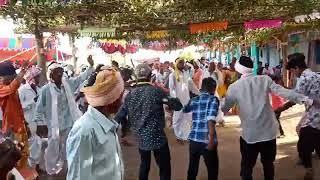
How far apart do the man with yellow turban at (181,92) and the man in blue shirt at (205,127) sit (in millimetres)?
4642

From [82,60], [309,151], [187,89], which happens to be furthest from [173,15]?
[82,60]

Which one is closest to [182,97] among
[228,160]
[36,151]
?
[228,160]

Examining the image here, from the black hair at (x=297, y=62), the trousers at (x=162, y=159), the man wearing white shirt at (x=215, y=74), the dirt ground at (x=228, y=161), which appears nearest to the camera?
the trousers at (x=162, y=159)

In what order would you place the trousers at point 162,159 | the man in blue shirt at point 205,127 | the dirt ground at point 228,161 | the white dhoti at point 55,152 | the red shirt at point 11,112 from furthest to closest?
the dirt ground at point 228,161 → the white dhoti at point 55,152 → the red shirt at point 11,112 → the man in blue shirt at point 205,127 → the trousers at point 162,159

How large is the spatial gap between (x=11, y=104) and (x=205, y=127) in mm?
2505

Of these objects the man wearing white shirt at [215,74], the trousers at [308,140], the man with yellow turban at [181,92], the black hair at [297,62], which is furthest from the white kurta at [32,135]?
the man wearing white shirt at [215,74]

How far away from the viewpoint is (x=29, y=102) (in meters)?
9.12

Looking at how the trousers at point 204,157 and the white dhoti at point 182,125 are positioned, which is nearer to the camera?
the trousers at point 204,157

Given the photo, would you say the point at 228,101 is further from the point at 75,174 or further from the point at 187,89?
the point at 187,89

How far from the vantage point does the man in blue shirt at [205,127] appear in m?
6.52

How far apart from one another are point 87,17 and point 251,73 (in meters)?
6.06

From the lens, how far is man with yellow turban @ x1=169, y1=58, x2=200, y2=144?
11.5m

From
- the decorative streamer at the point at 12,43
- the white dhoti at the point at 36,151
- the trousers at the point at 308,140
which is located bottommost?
the white dhoti at the point at 36,151

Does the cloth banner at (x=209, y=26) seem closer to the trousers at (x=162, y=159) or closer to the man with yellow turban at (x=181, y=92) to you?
the man with yellow turban at (x=181, y=92)
